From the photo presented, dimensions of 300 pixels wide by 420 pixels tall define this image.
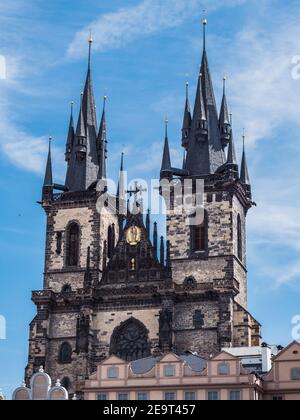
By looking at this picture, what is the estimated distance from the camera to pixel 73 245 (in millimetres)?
73188

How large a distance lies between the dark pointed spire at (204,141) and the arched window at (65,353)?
620 inches

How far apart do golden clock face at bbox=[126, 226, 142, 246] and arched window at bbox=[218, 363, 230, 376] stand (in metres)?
21.7

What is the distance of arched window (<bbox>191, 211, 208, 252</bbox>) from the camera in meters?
69.4

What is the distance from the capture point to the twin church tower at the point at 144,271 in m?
66.7

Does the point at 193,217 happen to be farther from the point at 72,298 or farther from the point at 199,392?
the point at 199,392

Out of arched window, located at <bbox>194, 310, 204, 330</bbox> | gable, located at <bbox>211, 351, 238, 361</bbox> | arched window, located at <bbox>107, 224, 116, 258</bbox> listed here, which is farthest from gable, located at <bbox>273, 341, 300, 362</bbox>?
arched window, located at <bbox>107, 224, 116, 258</bbox>

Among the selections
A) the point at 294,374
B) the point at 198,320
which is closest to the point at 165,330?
the point at 198,320

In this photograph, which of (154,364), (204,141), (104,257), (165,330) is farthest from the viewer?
(204,141)

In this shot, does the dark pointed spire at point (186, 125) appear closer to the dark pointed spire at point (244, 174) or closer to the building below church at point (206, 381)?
the dark pointed spire at point (244, 174)

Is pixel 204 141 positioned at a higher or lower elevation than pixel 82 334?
higher

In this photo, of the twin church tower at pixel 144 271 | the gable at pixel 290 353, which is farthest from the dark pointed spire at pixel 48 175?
the gable at pixel 290 353

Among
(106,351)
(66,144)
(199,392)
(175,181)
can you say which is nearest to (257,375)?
(199,392)

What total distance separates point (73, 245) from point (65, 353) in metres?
8.66

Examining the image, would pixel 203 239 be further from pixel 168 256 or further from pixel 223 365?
pixel 223 365
